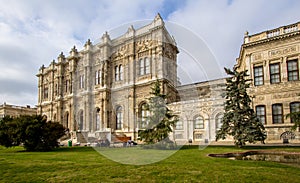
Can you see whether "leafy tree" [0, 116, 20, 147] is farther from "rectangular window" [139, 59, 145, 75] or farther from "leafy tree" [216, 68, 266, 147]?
"rectangular window" [139, 59, 145, 75]

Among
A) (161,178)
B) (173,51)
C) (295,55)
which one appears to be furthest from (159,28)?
(161,178)

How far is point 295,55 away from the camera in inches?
808

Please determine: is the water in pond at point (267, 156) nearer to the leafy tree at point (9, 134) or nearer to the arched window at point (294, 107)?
the arched window at point (294, 107)

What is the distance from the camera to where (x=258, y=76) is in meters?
22.2

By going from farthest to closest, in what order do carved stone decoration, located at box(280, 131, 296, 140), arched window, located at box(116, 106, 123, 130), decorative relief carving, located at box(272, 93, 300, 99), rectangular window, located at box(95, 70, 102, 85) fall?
rectangular window, located at box(95, 70, 102, 85), arched window, located at box(116, 106, 123, 130), decorative relief carving, located at box(272, 93, 300, 99), carved stone decoration, located at box(280, 131, 296, 140)

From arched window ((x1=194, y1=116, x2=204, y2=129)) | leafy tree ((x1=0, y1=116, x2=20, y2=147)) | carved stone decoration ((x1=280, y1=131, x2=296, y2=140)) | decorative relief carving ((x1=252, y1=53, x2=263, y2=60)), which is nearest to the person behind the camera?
leafy tree ((x1=0, y1=116, x2=20, y2=147))

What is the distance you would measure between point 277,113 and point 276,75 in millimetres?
3781

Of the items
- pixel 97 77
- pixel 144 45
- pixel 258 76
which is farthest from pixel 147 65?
pixel 258 76

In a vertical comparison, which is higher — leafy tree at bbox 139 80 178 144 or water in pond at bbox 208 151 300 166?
leafy tree at bbox 139 80 178 144

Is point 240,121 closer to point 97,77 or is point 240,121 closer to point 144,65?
point 144,65

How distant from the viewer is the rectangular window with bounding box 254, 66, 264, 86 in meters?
22.0

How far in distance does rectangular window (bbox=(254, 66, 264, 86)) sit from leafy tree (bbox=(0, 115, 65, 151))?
2003cm

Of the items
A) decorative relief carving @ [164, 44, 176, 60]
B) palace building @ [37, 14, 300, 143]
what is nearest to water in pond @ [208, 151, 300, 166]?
palace building @ [37, 14, 300, 143]

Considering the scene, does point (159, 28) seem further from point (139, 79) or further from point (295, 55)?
point (295, 55)
